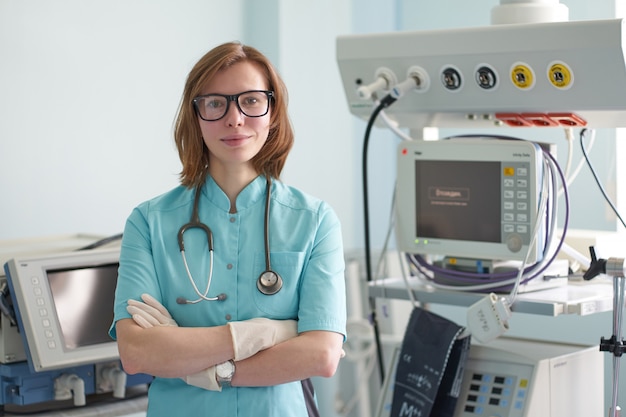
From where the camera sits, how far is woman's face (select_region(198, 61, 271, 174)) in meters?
1.61

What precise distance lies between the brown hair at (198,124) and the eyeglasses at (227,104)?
2 centimetres

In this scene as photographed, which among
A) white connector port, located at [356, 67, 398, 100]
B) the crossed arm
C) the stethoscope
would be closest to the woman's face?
the stethoscope

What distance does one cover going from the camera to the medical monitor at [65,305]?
1979 millimetres

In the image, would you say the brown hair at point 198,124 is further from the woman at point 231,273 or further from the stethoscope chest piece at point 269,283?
the stethoscope chest piece at point 269,283

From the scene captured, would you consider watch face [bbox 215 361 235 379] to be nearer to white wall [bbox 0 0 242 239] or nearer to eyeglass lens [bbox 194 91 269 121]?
eyeglass lens [bbox 194 91 269 121]

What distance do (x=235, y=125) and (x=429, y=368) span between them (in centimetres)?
79

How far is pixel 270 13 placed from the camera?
326 cm

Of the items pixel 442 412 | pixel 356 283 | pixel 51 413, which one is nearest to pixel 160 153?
pixel 356 283

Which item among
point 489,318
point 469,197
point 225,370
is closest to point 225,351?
point 225,370

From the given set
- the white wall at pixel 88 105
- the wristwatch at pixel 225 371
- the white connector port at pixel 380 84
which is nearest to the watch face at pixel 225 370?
the wristwatch at pixel 225 371

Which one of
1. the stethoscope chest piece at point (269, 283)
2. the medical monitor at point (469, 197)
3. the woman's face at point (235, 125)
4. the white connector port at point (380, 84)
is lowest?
the stethoscope chest piece at point (269, 283)

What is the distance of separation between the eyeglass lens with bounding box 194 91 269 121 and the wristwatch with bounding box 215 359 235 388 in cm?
43

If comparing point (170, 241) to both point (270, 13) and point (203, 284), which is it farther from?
point (270, 13)

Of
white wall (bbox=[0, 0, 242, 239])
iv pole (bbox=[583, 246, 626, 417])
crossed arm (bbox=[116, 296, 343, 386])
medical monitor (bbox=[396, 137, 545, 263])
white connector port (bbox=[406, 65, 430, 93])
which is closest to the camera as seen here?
crossed arm (bbox=[116, 296, 343, 386])
